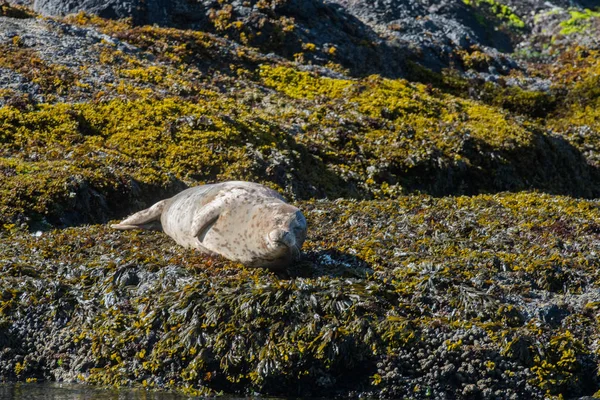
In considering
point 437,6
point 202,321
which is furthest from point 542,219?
point 437,6

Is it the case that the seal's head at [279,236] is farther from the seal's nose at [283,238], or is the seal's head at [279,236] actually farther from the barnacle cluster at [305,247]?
the barnacle cluster at [305,247]

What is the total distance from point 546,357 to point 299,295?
1.98 metres

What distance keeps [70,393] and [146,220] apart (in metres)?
3.44

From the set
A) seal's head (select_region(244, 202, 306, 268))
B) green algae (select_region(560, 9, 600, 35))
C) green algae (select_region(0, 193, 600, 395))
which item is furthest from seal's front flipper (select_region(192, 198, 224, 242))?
green algae (select_region(560, 9, 600, 35))

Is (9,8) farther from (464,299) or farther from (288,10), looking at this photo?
(464,299)

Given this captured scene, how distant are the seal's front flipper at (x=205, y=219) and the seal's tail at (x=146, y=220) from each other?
4.32 feet

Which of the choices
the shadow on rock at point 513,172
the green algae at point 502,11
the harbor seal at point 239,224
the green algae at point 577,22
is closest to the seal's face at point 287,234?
the harbor seal at point 239,224

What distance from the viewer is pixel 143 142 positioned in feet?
41.8

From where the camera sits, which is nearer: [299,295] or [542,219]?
[299,295]

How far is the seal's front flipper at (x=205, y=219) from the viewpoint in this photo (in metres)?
7.64

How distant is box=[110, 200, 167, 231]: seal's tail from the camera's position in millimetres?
8930

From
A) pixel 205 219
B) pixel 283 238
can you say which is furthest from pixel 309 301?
pixel 205 219

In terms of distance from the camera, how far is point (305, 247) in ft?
25.5

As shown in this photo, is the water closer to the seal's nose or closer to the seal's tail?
the seal's nose
